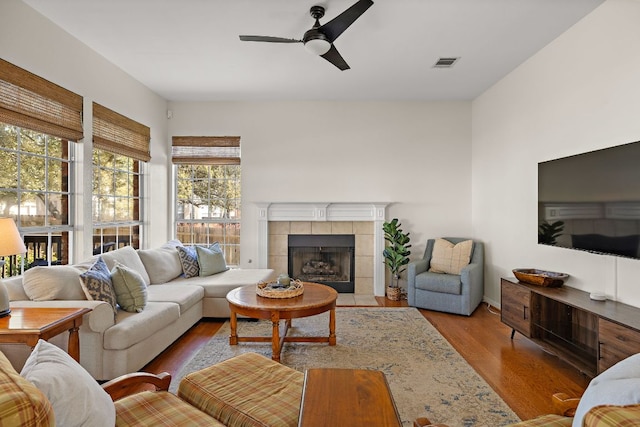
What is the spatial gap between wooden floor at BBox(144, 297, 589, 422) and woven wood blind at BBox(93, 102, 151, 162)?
219 cm

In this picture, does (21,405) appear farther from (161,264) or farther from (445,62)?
(445,62)

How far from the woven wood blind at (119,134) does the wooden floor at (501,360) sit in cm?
219

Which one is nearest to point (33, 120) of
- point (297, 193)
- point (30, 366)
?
point (30, 366)

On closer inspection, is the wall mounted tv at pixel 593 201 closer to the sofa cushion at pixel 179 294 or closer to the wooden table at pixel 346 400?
the wooden table at pixel 346 400

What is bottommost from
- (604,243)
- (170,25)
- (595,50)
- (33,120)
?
(604,243)

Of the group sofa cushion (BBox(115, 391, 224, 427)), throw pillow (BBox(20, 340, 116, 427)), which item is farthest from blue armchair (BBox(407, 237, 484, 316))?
throw pillow (BBox(20, 340, 116, 427))

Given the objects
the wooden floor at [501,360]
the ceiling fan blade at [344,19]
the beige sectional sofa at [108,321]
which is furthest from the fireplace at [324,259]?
the ceiling fan blade at [344,19]

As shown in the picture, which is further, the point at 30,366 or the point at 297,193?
the point at 297,193

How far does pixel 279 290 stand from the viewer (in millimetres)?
3258

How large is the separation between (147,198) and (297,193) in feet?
6.88

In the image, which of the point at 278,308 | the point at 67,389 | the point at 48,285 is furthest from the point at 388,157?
the point at 67,389

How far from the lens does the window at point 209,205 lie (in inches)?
219

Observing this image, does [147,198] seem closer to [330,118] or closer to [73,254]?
[73,254]

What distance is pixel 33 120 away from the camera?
9.91ft
